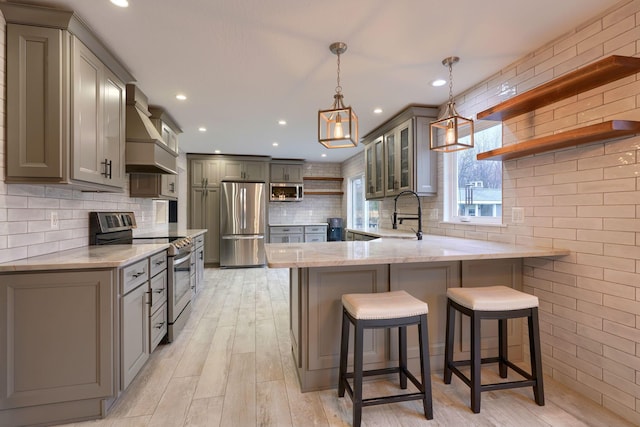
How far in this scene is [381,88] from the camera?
2.95 m

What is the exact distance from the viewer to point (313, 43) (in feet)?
7.09

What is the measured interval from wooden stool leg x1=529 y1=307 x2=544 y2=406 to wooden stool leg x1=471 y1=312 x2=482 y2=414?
345 millimetres

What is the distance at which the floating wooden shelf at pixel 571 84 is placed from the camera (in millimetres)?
1589

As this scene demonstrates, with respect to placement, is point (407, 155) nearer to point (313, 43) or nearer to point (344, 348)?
point (313, 43)

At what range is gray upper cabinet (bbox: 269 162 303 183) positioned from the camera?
6.57m

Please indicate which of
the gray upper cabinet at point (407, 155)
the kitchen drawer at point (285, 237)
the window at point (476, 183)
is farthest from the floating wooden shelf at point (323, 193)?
the window at point (476, 183)

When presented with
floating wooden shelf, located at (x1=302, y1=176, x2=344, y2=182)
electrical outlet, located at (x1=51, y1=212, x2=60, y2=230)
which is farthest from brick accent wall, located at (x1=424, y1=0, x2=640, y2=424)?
floating wooden shelf, located at (x1=302, y1=176, x2=344, y2=182)

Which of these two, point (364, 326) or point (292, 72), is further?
point (292, 72)

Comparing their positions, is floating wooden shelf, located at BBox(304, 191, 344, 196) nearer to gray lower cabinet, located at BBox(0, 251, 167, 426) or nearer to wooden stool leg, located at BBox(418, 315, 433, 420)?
gray lower cabinet, located at BBox(0, 251, 167, 426)

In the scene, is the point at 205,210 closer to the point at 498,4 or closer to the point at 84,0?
the point at 84,0

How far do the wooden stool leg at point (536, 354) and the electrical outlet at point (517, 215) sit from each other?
0.85m

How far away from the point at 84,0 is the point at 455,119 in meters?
2.40

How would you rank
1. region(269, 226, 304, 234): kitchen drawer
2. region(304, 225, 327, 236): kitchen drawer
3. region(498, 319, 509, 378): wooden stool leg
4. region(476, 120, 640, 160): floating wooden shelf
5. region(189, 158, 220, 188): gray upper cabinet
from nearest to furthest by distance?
region(476, 120, 640, 160): floating wooden shelf, region(498, 319, 509, 378): wooden stool leg, region(189, 158, 220, 188): gray upper cabinet, region(269, 226, 304, 234): kitchen drawer, region(304, 225, 327, 236): kitchen drawer

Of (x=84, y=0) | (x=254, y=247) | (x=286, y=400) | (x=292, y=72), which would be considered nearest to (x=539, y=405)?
(x=286, y=400)
